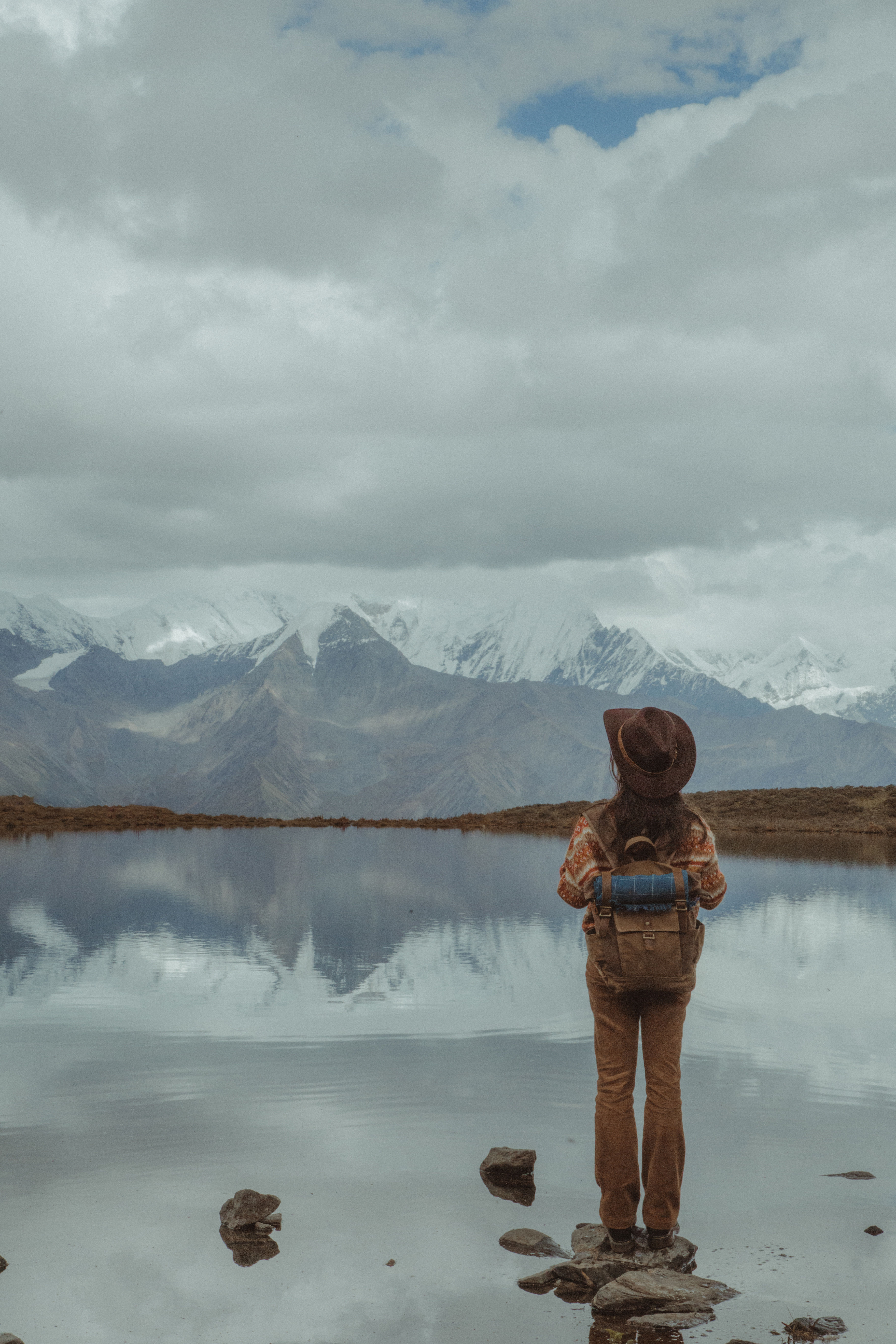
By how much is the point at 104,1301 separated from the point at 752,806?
3378cm

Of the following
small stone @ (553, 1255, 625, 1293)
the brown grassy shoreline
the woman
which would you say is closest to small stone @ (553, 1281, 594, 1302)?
small stone @ (553, 1255, 625, 1293)

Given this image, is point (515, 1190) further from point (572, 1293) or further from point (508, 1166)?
point (572, 1293)

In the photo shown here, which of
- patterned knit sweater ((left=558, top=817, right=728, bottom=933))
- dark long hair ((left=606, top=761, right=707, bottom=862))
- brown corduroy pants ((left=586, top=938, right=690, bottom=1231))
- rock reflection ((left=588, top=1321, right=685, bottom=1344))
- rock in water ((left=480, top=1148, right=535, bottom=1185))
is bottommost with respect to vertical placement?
rock reflection ((left=588, top=1321, right=685, bottom=1344))

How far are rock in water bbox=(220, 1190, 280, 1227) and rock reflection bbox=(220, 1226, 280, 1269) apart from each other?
0.02 metres

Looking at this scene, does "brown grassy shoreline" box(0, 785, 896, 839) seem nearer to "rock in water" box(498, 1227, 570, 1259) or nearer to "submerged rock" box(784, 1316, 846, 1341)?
"rock in water" box(498, 1227, 570, 1259)

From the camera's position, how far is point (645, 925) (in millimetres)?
5078

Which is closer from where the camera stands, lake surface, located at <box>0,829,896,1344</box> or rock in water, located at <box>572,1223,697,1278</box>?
lake surface, located at <box>0,829,896,1344</box>

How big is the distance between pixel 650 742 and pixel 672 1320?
221 centimetres

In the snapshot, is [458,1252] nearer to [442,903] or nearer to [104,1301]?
[104,1301]

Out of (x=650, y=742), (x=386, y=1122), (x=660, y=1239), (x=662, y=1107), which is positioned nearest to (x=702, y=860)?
(x=650, y=742)

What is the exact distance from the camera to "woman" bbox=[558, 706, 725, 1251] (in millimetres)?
5141

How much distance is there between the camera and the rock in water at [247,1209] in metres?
5.05

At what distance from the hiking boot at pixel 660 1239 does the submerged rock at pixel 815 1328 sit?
73cm

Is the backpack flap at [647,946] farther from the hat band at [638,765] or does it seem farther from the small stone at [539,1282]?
the small stone at [539,1282]
